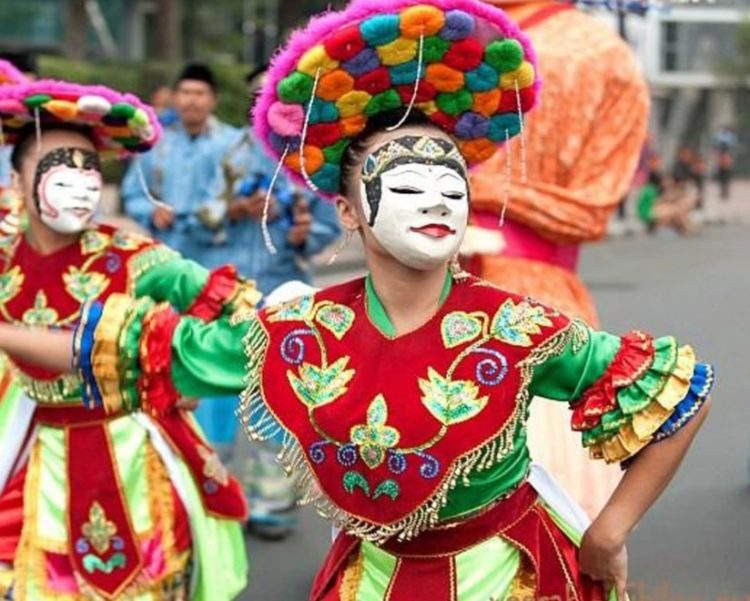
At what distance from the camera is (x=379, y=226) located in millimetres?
3100

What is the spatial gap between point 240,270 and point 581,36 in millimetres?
2240

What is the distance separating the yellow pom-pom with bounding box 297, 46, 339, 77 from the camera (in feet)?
10.1

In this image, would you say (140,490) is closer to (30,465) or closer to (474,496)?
(30,465)

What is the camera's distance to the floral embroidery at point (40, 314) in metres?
4.50

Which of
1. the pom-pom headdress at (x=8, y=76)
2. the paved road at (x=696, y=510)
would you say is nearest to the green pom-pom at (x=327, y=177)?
the pom-pom headdress at (x=8, y=76)

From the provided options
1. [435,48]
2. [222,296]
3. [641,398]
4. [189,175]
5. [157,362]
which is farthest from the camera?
[189,175]

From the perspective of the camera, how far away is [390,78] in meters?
3.15

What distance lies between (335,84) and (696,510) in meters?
4.06

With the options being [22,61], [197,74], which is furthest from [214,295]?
[22,61]

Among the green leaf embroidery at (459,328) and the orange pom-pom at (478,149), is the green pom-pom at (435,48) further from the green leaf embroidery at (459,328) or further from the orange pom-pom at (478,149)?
the green leaf embroidery at (459,328)

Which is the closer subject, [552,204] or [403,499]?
[403,499]

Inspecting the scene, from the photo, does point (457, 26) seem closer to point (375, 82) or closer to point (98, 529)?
point (375, 82)

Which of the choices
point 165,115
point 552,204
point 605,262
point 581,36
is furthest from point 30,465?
point 605,262

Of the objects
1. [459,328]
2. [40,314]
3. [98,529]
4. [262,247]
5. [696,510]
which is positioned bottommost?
[696,510]
